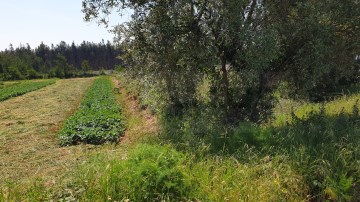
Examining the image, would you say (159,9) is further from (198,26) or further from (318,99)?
(318,99)

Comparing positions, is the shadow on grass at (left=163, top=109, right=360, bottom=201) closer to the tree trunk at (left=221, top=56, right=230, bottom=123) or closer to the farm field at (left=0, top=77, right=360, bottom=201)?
the farm field at (left=0, top=77, right=360, bottom=201)

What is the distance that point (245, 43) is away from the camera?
976 centimetres

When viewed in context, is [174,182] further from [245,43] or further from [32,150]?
[32,150]

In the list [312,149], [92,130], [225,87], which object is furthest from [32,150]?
[312,149]

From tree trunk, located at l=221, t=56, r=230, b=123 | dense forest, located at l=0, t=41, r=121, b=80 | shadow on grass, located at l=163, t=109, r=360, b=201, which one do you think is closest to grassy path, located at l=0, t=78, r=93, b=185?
shadow on grass, located at l=163, t=109, r=360, b=201

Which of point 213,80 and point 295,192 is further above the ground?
point 213,80

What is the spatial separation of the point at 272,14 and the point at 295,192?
7.38 m

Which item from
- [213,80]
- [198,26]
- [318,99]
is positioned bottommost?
[318,99]

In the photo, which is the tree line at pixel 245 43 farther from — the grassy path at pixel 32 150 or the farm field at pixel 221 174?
the grassy path at pixel 32 150

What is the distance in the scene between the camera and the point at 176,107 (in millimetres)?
14531

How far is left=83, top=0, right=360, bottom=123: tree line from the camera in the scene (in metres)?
9.63

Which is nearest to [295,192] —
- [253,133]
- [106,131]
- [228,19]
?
[253,133]

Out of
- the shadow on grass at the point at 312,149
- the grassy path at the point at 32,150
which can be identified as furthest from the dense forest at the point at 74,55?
the shadow on grass at the point at 312,149

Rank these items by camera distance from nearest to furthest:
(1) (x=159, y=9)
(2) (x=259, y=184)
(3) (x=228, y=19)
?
1. (2) (x=259, y=184)
2. (3) (x=228, y=19)
3. (1) (x=159, y=9)
